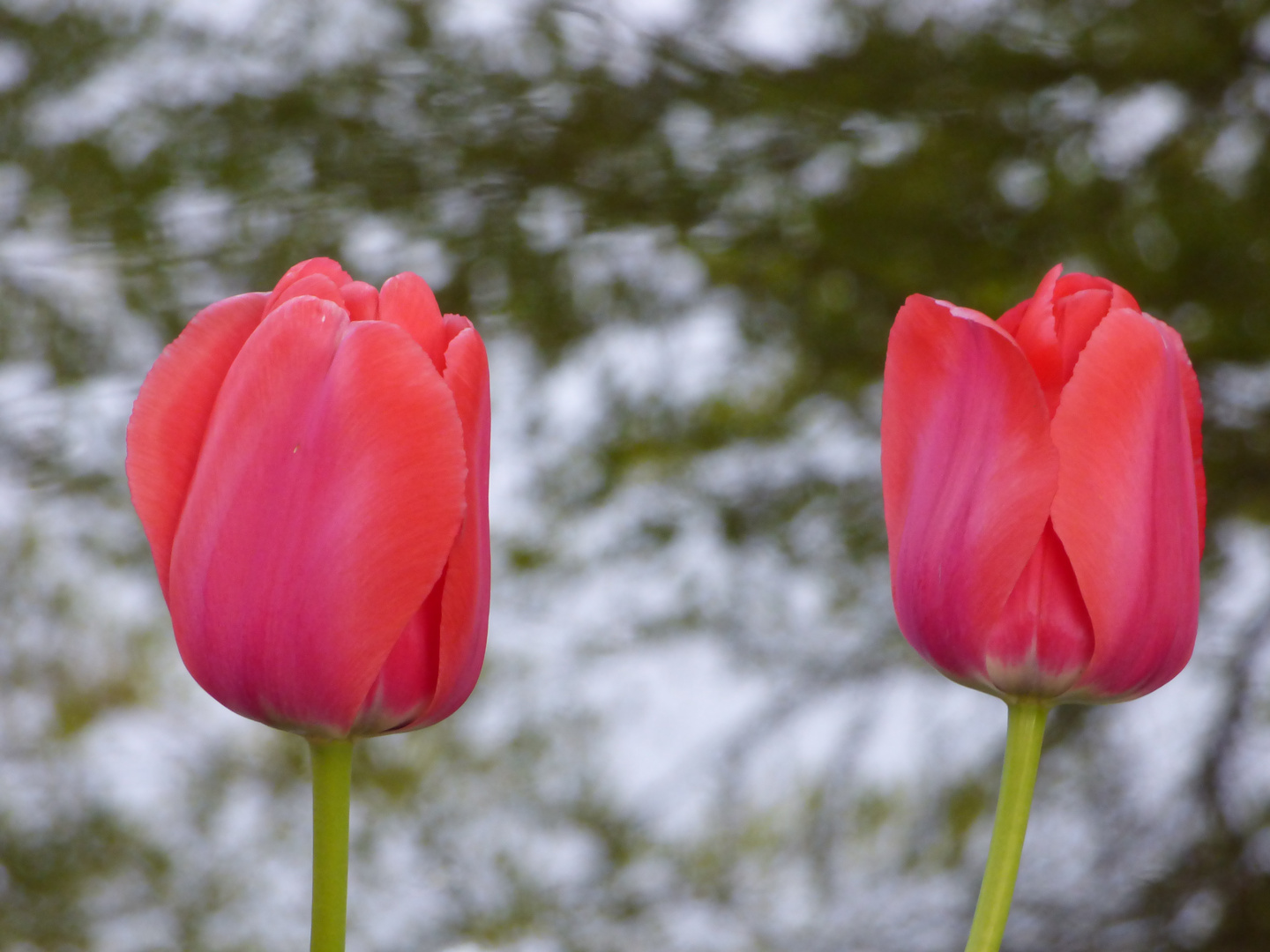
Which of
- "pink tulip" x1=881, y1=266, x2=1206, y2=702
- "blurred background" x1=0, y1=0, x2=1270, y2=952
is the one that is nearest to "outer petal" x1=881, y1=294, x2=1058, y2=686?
"pink tulip" x1=881, y1=266, x2=1206, y2=702

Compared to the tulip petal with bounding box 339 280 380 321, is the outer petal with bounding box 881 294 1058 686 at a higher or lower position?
lower

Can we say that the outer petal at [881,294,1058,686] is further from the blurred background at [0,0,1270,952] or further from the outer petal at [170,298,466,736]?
the blurred background at [0,0,1270,952]

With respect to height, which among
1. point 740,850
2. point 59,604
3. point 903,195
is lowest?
point 740,850

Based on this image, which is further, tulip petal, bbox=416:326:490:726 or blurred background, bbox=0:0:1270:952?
blurred background, bbox=0:0:1270:952

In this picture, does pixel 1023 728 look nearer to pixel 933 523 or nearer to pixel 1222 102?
pixel 933 523

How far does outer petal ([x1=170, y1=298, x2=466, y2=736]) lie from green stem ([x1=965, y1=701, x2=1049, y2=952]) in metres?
0.07

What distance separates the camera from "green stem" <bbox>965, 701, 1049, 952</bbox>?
138mm

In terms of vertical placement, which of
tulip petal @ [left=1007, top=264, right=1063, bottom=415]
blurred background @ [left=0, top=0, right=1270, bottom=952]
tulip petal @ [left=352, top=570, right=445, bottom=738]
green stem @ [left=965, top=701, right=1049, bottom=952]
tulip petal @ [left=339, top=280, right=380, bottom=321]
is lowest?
green stem @ [left=965, top=701, right=1049, bottom=952]

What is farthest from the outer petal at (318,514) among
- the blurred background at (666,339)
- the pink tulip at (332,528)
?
the blurred background at (666,339)

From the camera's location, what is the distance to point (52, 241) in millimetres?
775

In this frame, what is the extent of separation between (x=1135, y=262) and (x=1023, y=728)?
0.61 metres

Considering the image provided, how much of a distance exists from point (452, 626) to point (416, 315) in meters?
0.03

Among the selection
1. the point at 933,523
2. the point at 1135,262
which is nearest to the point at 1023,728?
the point at 933,523

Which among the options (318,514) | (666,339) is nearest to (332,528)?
(318,514)
